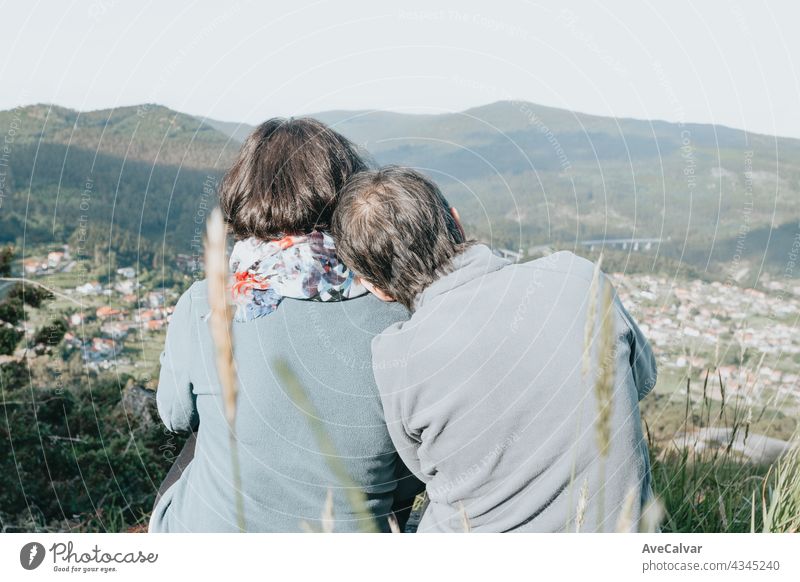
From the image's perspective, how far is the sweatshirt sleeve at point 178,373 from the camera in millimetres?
1751

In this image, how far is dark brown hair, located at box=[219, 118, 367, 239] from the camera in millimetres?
1803

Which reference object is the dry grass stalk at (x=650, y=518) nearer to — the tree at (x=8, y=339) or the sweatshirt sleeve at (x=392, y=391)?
the sweatshirt sleeve at (x=392, y=391)

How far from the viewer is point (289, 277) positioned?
1.69 metres

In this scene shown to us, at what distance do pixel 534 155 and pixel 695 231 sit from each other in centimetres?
67

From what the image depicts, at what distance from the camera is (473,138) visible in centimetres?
237

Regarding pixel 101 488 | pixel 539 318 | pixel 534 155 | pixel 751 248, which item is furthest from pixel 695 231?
pixel 101 488

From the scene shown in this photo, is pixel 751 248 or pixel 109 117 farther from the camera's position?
pixel 109 117

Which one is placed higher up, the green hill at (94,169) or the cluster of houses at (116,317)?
the green hill at (94,169)

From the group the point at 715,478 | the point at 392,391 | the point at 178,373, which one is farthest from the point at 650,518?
the point at 178,373

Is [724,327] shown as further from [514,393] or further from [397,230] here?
[397,230]

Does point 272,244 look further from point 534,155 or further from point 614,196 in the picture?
point 614,196

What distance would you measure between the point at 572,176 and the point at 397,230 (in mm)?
1018

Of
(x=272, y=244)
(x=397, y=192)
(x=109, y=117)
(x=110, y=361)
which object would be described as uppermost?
(x=109, y=117)

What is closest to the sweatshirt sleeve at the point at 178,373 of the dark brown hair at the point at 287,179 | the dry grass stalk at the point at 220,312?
the dark brown hair at the point at 287,179
